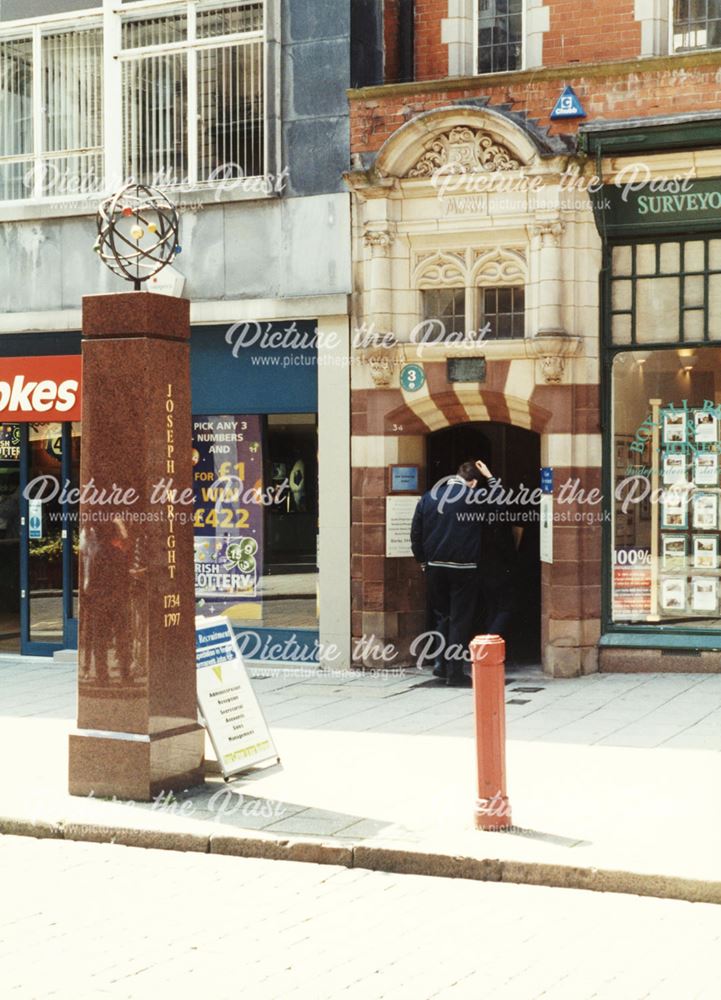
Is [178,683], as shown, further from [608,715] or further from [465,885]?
[608,715]

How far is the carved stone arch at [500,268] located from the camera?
528 inches

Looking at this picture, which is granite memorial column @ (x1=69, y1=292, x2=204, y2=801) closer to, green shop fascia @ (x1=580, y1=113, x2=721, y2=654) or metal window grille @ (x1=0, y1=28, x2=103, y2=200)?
green shop fascia @ (x1=580, y1=113, x2=721, y2=654)

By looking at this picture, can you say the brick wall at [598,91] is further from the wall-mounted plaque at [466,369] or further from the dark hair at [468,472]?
the dark hair at [468,472]

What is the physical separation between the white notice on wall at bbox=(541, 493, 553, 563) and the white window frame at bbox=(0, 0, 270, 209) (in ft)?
13.8

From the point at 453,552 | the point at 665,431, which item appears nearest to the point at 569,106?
the point at 665,431

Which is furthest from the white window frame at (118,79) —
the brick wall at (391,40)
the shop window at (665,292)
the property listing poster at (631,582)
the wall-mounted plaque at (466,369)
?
the property listing poster at (631,582)

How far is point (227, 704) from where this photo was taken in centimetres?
908

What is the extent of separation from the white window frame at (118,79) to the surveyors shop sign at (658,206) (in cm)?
344

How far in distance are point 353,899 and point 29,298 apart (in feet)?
→ 33.8

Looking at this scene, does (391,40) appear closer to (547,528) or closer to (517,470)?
(517,470)

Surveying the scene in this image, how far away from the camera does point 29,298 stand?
15406 mm

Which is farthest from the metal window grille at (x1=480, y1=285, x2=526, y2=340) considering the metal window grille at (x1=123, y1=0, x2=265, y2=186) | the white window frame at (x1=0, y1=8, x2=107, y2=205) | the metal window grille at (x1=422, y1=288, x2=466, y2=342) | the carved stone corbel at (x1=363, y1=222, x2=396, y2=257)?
the white window frame at (x1=0, y1=8, x2=107, y2=205)

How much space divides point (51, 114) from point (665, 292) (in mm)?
7213

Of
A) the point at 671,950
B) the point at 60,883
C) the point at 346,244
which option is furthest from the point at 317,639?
the point at 671,950
